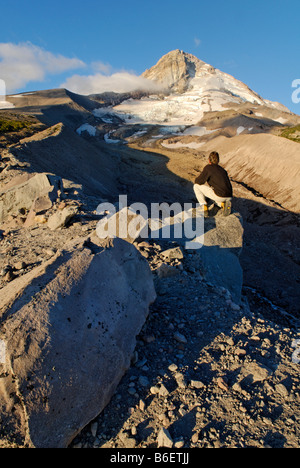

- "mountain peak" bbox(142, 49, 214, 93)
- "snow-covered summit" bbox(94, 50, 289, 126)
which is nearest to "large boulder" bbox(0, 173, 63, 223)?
"snow-covered summit" bbox(94, 50, 289, 126)

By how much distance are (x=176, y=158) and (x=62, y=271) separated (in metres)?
25.7

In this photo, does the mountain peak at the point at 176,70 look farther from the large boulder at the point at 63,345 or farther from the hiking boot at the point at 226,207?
the large boulder at the point at 63,345

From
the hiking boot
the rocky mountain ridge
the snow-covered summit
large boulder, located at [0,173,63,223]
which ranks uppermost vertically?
the snow-covered summit

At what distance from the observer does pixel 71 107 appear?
56.1 metres

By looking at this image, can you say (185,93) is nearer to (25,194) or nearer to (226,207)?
(226,207)

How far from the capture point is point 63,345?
2.21m

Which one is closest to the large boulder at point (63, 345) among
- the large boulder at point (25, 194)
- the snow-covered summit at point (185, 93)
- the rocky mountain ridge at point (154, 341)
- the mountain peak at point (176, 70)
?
the rocky mountain ridge at point (154, 341)

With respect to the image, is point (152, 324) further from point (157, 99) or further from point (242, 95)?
point (242, 95)

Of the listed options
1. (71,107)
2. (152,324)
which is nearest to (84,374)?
(152,324)

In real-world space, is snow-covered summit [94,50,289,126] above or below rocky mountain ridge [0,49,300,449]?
above

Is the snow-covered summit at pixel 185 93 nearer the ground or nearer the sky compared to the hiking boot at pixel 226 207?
nearer the sky

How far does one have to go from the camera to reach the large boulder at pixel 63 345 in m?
2.03

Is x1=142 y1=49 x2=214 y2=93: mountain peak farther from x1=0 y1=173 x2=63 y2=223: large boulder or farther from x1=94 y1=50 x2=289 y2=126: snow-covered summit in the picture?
x1=0 y1=173 x2=63 y2=223: large boulder

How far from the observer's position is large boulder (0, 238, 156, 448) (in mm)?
2025
